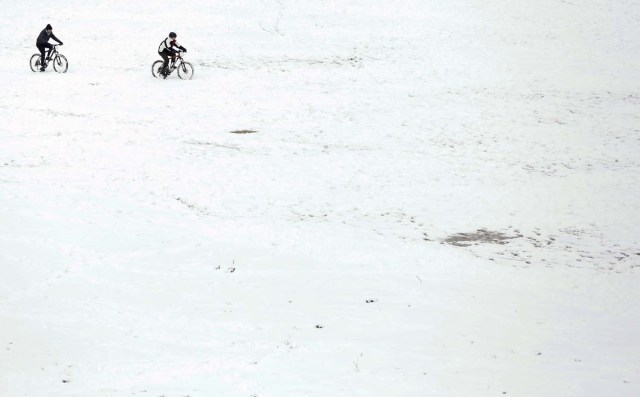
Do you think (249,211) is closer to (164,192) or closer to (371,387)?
(164,192)

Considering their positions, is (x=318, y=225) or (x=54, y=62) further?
(x=54, y=62)

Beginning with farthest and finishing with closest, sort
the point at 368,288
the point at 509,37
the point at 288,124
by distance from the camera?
the point at 509,37 → the point at 288,124 → the point at 368,288

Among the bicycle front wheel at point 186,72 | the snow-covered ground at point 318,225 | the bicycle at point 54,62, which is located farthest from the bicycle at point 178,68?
the bicycle at point 54,62

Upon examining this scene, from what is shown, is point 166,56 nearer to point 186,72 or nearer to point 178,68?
→ point 178,68

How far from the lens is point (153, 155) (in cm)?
1583

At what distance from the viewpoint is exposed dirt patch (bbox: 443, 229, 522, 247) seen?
12.1m

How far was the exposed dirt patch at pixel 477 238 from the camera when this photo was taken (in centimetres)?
1206

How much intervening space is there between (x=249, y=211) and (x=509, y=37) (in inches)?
948

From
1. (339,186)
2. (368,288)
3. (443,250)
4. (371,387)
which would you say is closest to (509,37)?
(339,186)

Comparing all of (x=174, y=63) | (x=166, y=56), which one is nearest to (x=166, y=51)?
(x=166, y=56)

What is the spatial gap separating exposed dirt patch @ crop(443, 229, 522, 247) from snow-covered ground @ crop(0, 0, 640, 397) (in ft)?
0.19

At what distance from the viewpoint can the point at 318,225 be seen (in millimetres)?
12438

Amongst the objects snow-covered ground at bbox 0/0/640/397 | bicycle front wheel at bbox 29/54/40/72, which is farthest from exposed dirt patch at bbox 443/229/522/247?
bicycle front wheel at bbox 29/54/40/72

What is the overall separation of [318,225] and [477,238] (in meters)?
3.32
